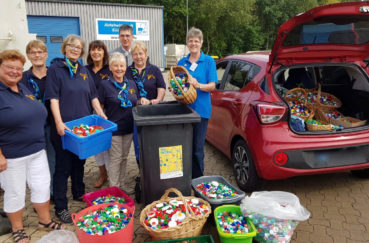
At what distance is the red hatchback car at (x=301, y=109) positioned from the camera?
118 inches

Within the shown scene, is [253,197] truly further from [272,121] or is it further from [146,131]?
[146,131]

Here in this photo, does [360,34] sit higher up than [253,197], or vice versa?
[360,34]

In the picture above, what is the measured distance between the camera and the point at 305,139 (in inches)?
120

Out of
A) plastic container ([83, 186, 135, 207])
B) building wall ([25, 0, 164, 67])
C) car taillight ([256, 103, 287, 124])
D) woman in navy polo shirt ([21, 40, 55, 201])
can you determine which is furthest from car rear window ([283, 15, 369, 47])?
building wall ([25, 0, 164, 67])

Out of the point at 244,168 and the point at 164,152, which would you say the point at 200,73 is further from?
the point at 244,168

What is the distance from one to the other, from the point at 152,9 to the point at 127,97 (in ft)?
49.6

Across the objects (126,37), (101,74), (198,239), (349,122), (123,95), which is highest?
(126,37)

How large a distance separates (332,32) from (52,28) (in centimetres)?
1477

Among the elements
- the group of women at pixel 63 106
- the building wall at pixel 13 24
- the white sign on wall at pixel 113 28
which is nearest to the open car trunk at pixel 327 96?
the group of women at pixel 63 106

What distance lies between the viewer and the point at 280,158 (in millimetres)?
3010

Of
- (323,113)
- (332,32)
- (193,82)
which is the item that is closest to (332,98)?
(323,113)

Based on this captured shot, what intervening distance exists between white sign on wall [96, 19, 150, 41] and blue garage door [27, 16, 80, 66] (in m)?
1.16

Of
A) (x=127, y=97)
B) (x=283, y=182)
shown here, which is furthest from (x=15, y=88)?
(x=283, y=182)

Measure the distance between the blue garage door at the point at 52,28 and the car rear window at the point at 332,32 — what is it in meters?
14.3
